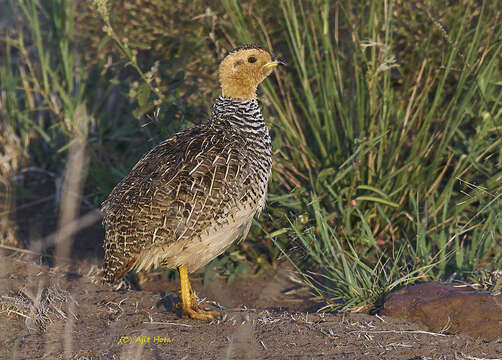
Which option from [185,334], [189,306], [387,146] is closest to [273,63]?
[387,146]

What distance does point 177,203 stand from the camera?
378 cm

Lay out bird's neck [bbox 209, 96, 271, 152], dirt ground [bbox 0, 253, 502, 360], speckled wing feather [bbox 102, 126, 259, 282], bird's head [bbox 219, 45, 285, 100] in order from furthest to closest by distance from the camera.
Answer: bird's head [bbox 219, 45, 285, 100] < bird's neck [bbox 209, 96, 271, 152] < speckled wing feather [bbox 102, 126, 259, 282] < dirt ground [bbox 0, 253, 502, 360]

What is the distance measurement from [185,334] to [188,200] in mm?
723

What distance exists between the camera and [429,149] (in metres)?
4.94

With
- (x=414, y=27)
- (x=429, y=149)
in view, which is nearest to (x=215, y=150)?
(x=429, y=149)

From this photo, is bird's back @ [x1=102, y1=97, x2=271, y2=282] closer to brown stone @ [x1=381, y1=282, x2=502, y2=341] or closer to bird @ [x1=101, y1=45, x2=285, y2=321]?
bird @ [x1=101, y1=45, x2=285, y2=321]

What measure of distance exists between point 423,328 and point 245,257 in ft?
6.21

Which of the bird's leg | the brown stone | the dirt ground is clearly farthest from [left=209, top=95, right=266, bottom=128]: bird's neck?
the brown stone

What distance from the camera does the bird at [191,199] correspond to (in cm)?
377

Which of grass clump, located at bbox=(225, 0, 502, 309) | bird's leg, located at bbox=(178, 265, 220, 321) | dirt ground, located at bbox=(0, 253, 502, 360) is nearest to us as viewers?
dirt ground, located at bbox=(0, 253, 502, 360)

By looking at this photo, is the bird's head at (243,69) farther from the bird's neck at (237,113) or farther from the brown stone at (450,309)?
the brown stone at (450,309)

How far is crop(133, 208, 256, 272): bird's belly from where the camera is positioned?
12.5 feet

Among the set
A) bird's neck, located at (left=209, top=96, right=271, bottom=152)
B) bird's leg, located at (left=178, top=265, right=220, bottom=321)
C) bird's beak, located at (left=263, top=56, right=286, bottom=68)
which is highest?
bird's beak, located at (left=263, top=56, right=286, bottom=68)

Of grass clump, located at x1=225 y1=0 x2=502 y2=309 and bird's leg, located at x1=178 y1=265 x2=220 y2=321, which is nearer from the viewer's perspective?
bird's leg, located at x1=178 y1=265 x2=220 y2=321
